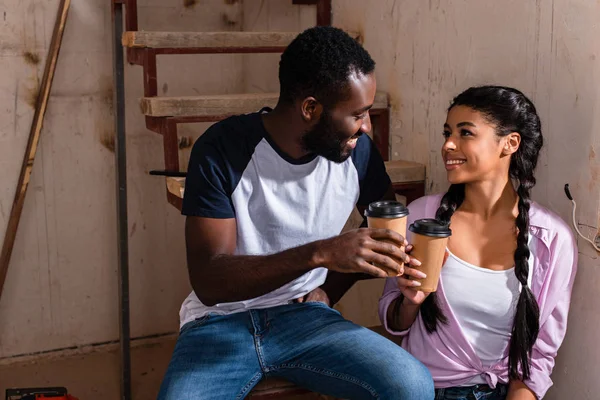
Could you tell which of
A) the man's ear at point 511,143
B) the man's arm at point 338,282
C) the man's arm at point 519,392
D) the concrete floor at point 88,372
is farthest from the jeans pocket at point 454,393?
the concrete floor at point 88,372

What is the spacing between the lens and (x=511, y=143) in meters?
2.10

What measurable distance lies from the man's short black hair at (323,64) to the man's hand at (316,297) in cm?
55

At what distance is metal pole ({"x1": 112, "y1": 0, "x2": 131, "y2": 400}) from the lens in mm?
3270

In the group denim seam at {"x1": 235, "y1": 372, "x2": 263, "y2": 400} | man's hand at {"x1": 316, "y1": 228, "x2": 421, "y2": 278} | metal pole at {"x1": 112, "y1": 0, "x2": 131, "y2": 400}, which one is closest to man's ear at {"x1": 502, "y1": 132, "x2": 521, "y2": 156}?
man's hand at {"x1": 316, "y1": 228, "x2": 421, "y2": 278}

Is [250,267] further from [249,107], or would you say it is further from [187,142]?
[187,142]

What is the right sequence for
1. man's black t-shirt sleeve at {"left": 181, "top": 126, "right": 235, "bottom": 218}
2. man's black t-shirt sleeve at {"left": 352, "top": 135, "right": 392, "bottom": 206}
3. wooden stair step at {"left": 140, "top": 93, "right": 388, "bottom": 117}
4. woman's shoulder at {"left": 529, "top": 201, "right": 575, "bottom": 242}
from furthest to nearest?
1. wooden stair step at {"left": 140, "top": 93, "right": 388, "bottom": 117}
2. man's black t-shirt sleeve at {"left": 352, "top": 135, "right": 392, "bottom": 206}
3. woman's shoulder at {"left": 529, "top": 201, "right": 575, "bottom": 242}
4. man's black t-shirt sleeve at {"left": 181, "top": 126, "right": 235, "bottom": 218}

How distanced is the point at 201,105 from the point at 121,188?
0.81 m

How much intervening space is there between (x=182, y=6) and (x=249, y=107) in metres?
1.08

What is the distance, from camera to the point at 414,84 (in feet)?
9.20

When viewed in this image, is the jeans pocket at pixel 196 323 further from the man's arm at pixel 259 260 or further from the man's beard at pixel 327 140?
the man's beard at pixel 327 140

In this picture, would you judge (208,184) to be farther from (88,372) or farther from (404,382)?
(88,372)

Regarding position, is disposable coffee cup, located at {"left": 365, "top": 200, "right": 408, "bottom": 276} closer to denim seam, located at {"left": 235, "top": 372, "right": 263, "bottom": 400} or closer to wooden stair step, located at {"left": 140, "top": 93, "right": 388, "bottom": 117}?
denim seam, located at {"left": 235, "top": 372, "right": 263, "bottom": 400}

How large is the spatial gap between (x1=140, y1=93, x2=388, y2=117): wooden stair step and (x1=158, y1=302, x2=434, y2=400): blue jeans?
34.8 inches

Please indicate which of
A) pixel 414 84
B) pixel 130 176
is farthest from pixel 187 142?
pixel 414 84
